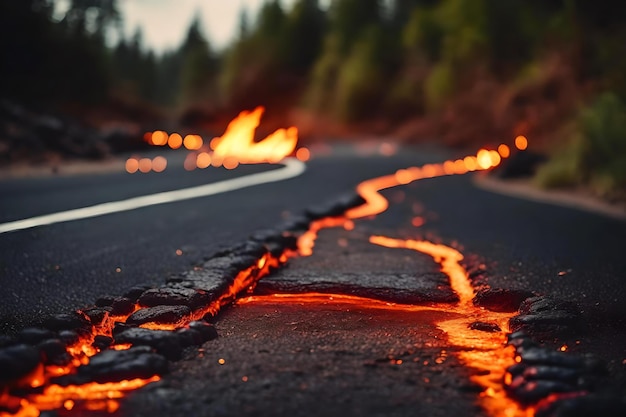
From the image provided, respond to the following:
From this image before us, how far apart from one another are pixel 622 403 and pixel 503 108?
20.1 m

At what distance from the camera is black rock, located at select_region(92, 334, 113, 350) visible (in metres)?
3.04

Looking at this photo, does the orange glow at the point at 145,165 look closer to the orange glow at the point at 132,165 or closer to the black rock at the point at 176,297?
the orange glow at the point at 132,165

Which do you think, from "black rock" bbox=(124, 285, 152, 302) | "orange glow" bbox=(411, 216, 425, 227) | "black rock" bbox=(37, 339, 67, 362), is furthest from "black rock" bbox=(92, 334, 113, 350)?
"orange glow" bbox=(411, 216, 425, 227)

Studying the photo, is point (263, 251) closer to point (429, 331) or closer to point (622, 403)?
point (429, 331)

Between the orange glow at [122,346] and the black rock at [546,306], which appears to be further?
the black rock at [546,306]

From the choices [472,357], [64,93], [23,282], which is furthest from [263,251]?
[64,93]

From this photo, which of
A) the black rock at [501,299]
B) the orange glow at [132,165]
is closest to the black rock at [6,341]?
the black rock at [501,299]

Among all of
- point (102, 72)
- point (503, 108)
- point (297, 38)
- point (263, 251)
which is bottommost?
point (263, 251)

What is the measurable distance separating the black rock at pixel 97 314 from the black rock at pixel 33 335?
368mm

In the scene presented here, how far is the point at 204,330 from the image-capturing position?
322 cm

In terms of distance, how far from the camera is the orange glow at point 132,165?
43.6 ft

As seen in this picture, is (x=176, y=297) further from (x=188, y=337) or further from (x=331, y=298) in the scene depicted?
(x=331, y=298)

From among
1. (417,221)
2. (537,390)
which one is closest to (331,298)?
(537,390)

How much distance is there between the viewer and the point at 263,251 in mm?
4941
